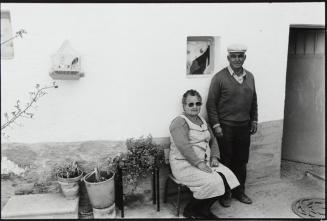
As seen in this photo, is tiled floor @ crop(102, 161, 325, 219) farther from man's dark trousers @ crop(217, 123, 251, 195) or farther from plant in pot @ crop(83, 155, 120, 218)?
man's dark trousers @ crop(217, 123, 251, 195)

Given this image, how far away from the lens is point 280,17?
16.4 ft

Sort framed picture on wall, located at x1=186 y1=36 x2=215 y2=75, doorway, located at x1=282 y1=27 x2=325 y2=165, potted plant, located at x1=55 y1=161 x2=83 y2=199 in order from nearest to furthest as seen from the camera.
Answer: potted plant, located at x1=55 y1=161 x2=83 y2=199 < framed picture on wall, located at x1=186 y1=36 x2=215 y2=75 < doorway, located at x1=282 y1=27 x2=325 y2=165

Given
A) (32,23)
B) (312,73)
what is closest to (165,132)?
(32,23)

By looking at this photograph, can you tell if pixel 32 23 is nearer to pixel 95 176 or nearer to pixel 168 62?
pixel 168 62

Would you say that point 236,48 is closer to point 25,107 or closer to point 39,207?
point 25,107

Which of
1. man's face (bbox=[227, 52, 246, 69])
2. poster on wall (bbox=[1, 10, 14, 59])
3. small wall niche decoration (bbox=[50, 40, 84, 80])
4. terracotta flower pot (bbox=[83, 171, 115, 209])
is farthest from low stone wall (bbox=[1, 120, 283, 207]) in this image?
man's face (bbox=[227, 52, 246, 69])

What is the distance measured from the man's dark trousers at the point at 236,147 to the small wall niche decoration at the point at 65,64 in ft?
6.65

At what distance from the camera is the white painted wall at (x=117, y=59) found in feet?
13.9

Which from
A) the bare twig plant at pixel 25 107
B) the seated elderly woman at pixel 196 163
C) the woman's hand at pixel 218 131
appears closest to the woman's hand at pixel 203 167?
the seated elderly woman at pixel 196 163

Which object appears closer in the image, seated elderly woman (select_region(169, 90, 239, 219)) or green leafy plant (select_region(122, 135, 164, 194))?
seated elderly woman (select_region(169, 90, 239, 219))

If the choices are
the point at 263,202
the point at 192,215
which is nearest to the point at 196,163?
the point at 192,215

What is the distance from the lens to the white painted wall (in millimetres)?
4246

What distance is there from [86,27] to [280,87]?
9.46ft

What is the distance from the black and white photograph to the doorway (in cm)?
72
